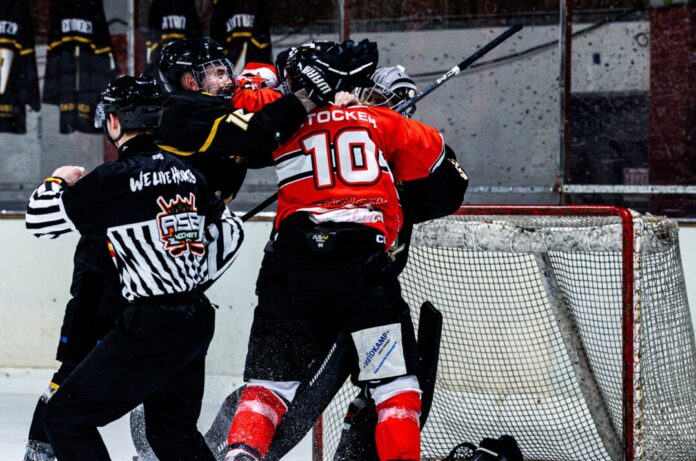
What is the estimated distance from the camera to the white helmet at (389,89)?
2.97 meters

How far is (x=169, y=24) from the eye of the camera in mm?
5168

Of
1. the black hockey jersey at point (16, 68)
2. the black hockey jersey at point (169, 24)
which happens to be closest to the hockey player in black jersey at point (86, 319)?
the black hockey jersey at point (169, 24)

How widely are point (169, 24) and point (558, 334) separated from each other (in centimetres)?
255

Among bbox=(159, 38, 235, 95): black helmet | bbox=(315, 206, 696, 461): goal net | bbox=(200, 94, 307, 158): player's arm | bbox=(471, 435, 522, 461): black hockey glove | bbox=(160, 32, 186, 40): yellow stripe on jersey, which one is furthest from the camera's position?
bbox=(160, 32, 186, 40): yellow stripe on jersey

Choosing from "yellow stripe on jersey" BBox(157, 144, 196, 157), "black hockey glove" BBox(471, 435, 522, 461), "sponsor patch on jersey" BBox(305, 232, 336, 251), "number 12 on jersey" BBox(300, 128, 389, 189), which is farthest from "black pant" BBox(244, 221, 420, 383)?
"black hockey glove" BBox(471, 435, 522, 461)

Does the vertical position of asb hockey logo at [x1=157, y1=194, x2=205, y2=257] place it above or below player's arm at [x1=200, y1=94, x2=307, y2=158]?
below

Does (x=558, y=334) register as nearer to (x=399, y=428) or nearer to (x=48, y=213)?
(x=399, y=428)

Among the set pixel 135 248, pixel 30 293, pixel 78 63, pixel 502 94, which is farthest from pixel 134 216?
pixel 78 63

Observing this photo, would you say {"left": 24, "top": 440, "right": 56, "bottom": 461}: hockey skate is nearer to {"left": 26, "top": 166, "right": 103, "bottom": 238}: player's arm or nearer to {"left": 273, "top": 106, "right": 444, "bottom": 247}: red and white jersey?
{"left": 26, "top": 166, "right": 103, "bottom": 238}: player's arm

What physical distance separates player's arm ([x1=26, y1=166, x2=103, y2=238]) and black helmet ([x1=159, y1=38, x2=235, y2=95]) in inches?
20.0

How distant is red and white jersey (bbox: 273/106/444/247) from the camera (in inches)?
102

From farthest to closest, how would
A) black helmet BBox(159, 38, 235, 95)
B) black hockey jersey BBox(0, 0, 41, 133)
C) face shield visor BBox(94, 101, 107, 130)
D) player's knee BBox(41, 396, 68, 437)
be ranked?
black hockey jersey BBox(0, 0, 41, 133) < black helmet BBox(159, 38, 235, 95) < face shield visor BBox(94, 101, 107, 130) < player's knee BBox(41, 396, 68, 437)

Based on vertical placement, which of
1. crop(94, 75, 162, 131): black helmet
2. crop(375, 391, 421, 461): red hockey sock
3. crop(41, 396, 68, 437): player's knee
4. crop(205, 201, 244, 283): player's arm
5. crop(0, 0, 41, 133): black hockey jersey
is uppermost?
crop(0, 0, 41, 133): black hockey jersey

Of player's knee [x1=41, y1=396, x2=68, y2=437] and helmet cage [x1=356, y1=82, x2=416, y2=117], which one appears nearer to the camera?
player's knee [x1=41, y1=396, x2=68, y2=437]
